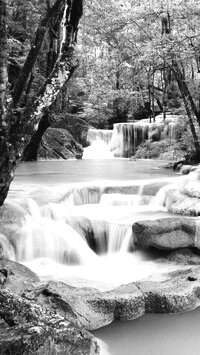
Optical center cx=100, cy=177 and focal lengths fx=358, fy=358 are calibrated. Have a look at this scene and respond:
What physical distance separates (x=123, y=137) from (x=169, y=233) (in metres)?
17.5

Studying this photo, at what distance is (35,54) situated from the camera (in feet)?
17.1

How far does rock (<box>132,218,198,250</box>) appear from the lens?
19.9ft

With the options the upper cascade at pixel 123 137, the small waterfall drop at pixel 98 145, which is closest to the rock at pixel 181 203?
the upper cascade at pixel 123 137

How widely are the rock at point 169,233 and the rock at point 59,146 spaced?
1373 cm

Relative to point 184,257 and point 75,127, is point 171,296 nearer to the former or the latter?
point 184,257

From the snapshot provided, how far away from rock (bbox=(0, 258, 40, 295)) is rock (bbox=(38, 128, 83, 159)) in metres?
14.9

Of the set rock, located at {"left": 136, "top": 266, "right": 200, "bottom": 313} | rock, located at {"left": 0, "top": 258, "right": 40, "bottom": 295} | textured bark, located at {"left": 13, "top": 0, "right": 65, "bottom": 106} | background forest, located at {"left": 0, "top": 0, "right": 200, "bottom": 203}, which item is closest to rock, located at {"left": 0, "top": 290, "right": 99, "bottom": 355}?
rock, located at {"left": 0, "top": 258, "right": 40, "bottom": 295}

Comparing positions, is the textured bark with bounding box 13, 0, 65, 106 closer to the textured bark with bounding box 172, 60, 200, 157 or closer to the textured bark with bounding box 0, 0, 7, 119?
the textured bark with bounding box 0, 0, 7, 119

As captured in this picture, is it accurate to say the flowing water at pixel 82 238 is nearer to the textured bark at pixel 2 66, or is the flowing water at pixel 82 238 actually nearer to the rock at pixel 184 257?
the rock at pixel 184 257

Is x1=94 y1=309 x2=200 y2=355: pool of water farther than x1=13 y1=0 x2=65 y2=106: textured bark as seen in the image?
No

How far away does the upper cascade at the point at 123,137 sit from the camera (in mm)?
21719

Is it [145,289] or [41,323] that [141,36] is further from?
[41,323]

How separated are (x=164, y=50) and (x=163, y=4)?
2484 mm

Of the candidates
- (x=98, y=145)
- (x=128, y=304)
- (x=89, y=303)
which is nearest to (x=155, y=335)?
(x=128, y=304)
